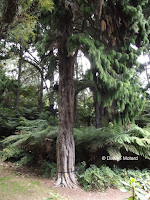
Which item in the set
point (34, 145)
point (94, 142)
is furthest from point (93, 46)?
point (34, 145)

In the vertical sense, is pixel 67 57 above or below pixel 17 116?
above

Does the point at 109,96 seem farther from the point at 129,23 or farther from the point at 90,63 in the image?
the point at 129,23

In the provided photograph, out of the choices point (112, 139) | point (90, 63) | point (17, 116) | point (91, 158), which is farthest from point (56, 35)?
point (17, 116)

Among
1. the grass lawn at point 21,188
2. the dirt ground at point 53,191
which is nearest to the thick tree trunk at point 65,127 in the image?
the dirt ground at point 53,191

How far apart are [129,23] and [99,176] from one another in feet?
13.8

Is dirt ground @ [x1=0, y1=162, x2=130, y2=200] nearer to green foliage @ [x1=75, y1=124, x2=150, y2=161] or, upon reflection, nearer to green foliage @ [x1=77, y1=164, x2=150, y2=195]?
green foliage @ [x1=77, y1=164, x2=150, y2=195]

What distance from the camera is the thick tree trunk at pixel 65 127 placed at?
12.7 feet

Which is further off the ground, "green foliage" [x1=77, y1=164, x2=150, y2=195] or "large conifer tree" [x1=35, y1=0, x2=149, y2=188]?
"large conifer tree" [x1=35, y1=0, x2=149, y2=188]

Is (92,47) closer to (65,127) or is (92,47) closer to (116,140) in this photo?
(65,127)

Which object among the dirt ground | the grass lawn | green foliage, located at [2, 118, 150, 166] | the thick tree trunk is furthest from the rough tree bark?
green foliage, located at [2, 118, 150, 166]

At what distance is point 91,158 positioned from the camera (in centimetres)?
459

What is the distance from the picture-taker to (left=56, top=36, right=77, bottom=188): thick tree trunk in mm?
3875

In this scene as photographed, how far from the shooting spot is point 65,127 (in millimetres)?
4156

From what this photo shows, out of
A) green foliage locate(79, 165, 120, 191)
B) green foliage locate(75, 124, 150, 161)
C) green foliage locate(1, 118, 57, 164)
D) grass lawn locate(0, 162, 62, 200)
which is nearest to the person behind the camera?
grass lawn locate(0, 162, 62, 200)
